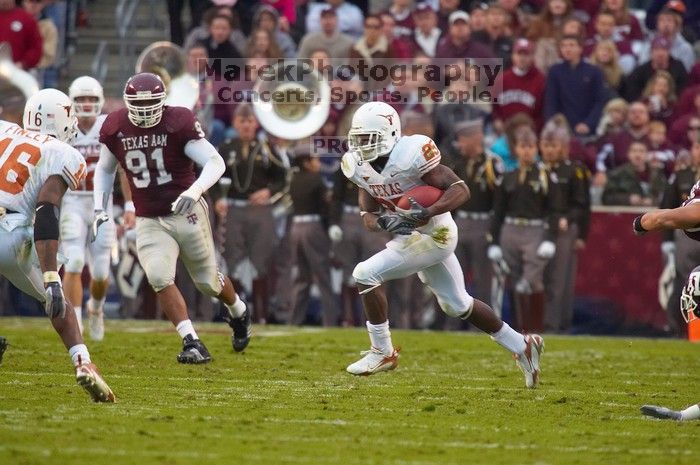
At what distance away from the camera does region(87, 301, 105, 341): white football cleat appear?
959 cm

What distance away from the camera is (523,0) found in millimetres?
14398

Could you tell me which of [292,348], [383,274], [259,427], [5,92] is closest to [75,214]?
[292,348]

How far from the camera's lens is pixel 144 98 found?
8008mm

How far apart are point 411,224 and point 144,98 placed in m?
1.76

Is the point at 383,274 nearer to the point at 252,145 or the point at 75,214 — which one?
the point at 75,214

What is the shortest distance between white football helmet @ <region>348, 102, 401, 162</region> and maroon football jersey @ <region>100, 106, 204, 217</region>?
113cm

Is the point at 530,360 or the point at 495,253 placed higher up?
the point at 495,253

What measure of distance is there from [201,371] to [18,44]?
22.0ft

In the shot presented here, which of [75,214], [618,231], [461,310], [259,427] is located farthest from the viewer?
[618,231]

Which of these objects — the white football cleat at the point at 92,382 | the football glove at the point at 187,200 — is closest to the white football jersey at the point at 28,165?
the white football cleat at the point at 92,382

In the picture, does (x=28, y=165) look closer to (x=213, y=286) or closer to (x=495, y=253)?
(x=213, y=286)

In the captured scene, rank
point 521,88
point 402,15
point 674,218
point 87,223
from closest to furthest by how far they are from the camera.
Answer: point 674,218
point 87,223
point 521,88
point 402,15

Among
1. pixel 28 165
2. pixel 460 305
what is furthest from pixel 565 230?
pixel 28 165

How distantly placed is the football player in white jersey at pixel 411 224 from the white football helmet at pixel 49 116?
1489 mm
